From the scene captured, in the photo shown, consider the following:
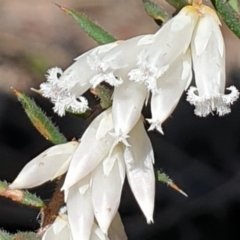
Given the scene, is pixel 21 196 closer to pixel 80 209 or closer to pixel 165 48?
pixel 80 209

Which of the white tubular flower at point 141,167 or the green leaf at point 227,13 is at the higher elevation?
the green leaf at point 227,13

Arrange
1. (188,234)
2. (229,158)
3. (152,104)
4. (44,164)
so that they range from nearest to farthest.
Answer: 1. (152,104)
2. (44,164)
3. (188,234)
4. (229,158)

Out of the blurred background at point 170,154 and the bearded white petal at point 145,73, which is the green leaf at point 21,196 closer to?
the bearded white petal at point 145,73

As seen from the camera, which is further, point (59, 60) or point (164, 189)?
point (59, 60)

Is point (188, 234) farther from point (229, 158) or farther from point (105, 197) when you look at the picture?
point (105, 197)

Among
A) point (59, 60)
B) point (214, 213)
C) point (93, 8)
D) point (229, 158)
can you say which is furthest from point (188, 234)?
point (93, 8)

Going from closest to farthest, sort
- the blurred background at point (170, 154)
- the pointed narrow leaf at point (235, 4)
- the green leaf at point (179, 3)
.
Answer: the green leaf at point (179, 3) → the pointed narrow leaf at point (235, 4) → the blurred background at point (170, 154)

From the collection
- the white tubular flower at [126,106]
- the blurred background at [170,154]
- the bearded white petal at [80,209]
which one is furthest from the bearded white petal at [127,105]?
the blurred background at [170,154]
